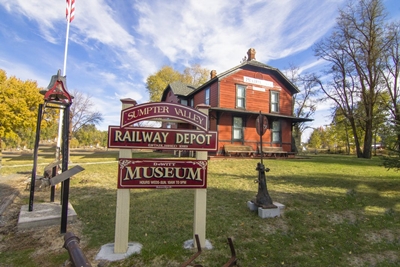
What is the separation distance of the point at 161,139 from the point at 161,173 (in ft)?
1.83

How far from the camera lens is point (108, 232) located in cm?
422

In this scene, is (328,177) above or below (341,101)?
below

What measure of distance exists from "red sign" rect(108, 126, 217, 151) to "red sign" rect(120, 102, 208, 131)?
0.14 m

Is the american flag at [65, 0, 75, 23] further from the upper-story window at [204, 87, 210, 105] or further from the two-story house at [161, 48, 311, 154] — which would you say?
Result: the upper-story window at [204, 87, 210, 105]

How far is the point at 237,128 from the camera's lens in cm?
1734

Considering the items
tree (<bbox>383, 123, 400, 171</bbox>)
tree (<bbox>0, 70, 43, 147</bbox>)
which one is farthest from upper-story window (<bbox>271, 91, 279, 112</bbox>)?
tree (<bbox>0, 70, 43, 147</bbox>)

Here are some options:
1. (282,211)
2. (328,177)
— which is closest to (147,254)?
(282,211)

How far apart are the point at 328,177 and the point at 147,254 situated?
892cm

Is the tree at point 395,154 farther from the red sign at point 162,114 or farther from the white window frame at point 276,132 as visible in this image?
the white window frame at point 276,132

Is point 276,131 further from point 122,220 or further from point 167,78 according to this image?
point 167,78

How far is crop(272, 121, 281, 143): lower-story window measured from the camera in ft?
61.4

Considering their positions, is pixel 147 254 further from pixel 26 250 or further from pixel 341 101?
pixel 341 101

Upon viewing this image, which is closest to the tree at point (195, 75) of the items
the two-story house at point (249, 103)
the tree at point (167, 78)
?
the tree at point (167, 78)

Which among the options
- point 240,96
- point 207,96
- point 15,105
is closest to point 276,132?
point 240,96
